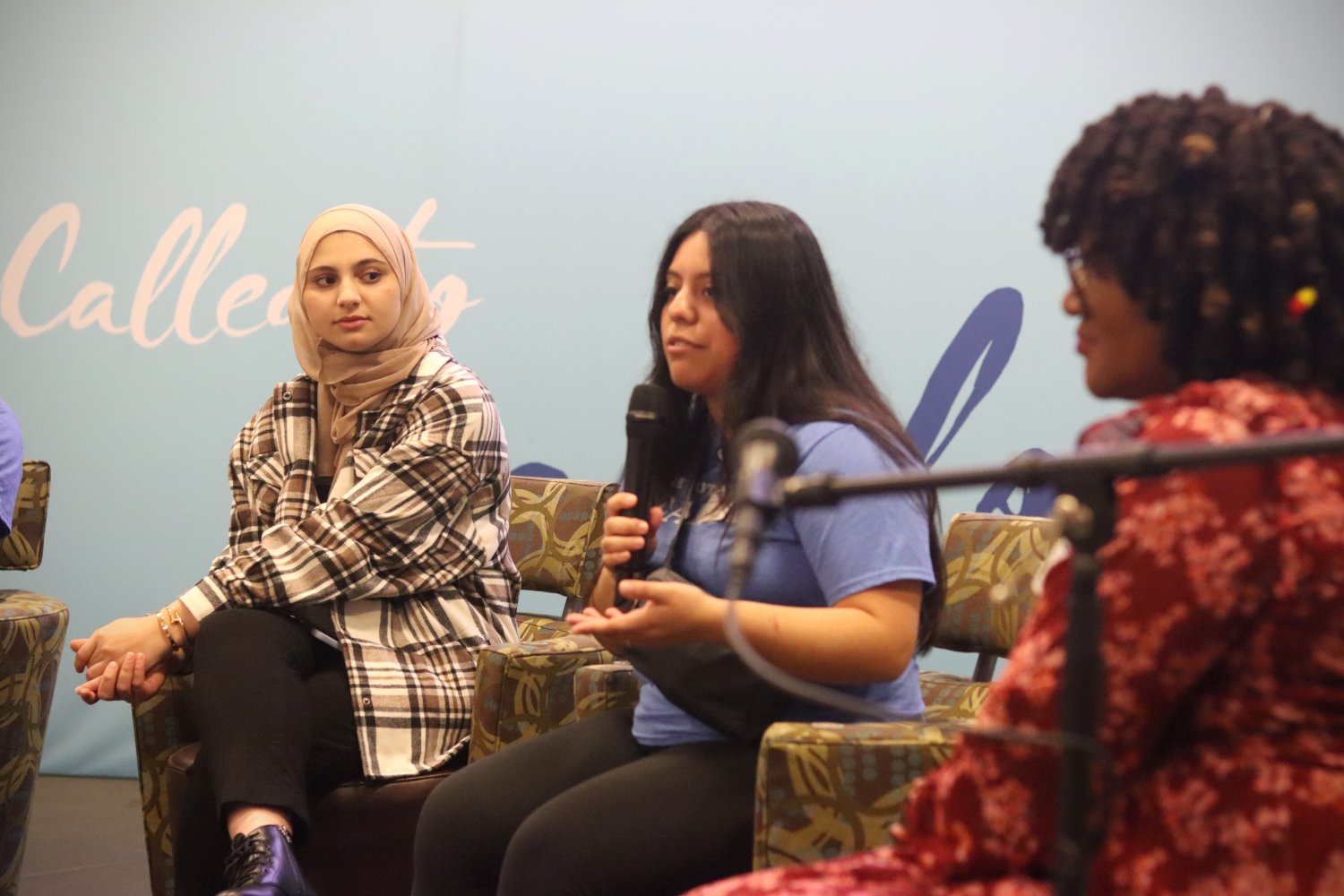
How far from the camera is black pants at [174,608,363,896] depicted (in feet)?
6.30

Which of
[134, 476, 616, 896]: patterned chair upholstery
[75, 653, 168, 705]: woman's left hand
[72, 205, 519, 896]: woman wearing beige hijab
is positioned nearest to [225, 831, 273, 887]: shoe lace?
[72, 205, 519, 896]: woman wearing beige hijab

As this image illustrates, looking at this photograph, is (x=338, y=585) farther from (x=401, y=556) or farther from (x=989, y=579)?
(x=989, y=579)

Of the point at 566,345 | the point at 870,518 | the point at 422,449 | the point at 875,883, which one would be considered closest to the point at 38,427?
the point at 566,345

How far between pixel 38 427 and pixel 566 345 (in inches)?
60.4

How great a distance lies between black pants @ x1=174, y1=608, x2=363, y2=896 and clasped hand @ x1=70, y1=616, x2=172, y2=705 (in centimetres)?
7

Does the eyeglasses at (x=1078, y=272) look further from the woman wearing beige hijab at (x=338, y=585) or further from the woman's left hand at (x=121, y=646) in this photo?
the woman's left hand at (x=121, y=646)

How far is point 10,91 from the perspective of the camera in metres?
3.88

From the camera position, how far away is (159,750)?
2225 millimetres

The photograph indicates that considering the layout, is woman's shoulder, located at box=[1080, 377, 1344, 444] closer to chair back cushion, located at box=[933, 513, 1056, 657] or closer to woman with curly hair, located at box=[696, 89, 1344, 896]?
woman with curly hair, located at box=[696, 89, 1344, 896]

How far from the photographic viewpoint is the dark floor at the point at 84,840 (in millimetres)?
2725

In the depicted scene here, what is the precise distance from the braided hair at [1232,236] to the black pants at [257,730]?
1.41 m

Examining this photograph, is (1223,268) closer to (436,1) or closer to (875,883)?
(875,883)

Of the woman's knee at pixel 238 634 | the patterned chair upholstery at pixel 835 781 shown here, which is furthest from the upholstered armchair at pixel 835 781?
the woman's knee at pixel 238 634

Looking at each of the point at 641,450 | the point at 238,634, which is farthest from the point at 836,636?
the point at 238,634
